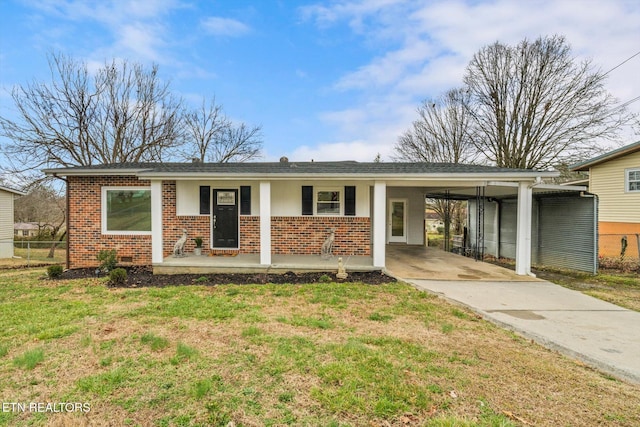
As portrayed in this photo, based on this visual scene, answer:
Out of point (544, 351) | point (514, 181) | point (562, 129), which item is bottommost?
point (544, 351)

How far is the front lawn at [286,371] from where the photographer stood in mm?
2406

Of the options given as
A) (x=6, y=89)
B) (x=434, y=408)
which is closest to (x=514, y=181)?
(x=434, y=408)

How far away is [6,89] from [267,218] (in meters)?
17.6

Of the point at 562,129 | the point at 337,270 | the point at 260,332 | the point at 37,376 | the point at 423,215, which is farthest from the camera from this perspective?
the point at 562,129

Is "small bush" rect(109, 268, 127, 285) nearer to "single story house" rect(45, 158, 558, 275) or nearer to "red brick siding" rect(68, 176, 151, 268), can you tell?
"single story house" rect(45, 158, 558, 275)

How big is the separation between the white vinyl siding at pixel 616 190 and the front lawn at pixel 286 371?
38.6ft

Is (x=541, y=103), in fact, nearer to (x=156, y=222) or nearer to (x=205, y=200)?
(x=205, y=200)

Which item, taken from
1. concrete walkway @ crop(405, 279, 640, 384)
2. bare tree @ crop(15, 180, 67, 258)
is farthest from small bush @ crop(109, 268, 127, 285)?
bare tree @ crop(15, 180, 67, 258)

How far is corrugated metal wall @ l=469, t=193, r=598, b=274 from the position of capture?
27.9 ft

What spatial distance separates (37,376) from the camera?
296cm

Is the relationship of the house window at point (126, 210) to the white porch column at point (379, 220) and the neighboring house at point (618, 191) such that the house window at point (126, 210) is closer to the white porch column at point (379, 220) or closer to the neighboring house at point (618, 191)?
the white porch column at point (379, 220)

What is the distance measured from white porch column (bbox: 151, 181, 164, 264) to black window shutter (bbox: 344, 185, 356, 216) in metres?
5.09

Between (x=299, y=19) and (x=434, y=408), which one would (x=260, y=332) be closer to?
(x=434, y=408)

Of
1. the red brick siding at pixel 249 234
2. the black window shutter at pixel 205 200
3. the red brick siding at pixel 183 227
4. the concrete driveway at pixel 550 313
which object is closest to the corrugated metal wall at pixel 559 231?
the concrete driveway at pixel 550 313
